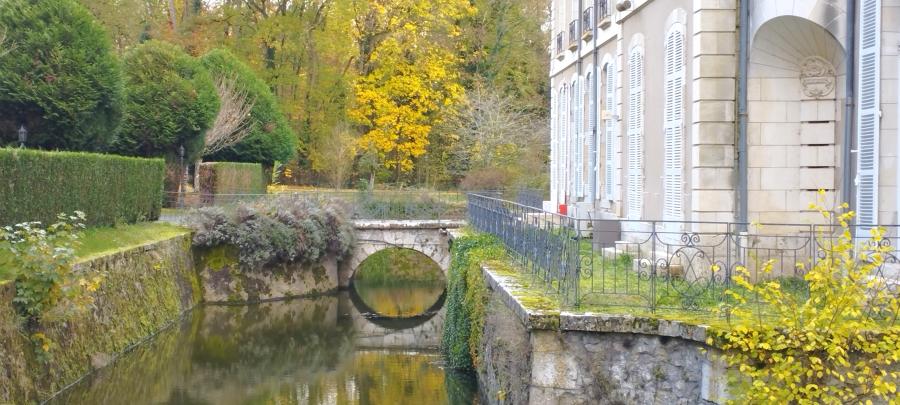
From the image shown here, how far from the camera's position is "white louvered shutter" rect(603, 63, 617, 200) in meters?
16.2

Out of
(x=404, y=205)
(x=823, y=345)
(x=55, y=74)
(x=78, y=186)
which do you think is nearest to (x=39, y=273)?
(x=78, y=186)

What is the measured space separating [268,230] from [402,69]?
14.9 metres

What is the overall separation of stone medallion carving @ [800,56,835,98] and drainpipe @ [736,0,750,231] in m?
0.65

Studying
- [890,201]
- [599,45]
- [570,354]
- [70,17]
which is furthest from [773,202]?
[70,17]

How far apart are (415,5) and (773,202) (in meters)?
28.4

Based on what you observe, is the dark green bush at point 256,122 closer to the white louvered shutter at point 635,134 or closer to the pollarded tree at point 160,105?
the pollarded tree at point 160,105

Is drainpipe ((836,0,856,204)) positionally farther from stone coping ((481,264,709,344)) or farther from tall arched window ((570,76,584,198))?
tall arched window ((570,76,584,198))

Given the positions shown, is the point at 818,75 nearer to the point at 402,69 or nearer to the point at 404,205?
the point at 404,205

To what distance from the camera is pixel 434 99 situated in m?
39.8

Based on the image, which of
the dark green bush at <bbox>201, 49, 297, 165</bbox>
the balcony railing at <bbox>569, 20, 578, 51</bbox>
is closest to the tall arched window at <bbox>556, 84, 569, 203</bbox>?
the balcony railing at <bbox>569, 20, 578, 51</bbox>

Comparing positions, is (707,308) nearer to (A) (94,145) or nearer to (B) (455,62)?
(A) (94,145)

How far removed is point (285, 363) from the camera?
723 inches

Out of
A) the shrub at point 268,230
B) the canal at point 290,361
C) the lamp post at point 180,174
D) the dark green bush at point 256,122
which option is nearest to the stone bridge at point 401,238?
the shrub at point 268,230

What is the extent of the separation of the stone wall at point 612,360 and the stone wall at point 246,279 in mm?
17091
